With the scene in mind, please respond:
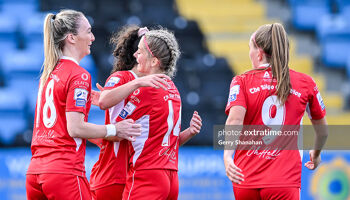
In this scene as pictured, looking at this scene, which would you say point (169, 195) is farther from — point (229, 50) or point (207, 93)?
point (229, 50)

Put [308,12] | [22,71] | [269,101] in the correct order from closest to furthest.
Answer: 1. [269,101]
2. [22,71]
3. [308,12]

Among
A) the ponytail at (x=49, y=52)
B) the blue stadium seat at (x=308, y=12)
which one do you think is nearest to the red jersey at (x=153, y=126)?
the ponytail at (x=49, y=52)

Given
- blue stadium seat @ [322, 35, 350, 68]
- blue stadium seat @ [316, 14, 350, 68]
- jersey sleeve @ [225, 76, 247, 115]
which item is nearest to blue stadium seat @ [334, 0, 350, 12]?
blue stadium seat @ [316, 14, 350, 68]

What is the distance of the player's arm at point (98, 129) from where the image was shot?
11.2 ft

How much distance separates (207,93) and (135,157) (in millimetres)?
4975

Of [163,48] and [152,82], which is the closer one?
[152,82]

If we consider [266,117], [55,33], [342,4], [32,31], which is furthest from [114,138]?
[342,4]

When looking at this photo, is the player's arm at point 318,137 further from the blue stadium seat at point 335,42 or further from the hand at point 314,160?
the blue stadium seat at point 335,42

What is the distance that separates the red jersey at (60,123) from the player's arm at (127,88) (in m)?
0.16

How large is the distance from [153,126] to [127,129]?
0.22 meters

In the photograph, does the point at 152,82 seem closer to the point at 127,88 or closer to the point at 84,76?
the point at 127,88

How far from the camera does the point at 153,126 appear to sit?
12.5 ft

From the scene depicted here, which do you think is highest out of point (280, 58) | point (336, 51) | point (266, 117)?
point (336, 51)

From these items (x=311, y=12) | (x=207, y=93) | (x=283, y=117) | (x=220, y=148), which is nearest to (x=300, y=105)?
(x=283, y=117)
